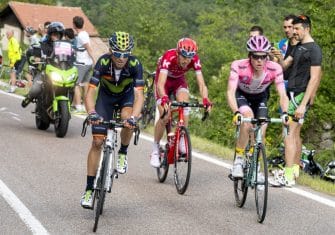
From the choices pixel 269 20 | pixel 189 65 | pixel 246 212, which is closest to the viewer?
pixel 246 212

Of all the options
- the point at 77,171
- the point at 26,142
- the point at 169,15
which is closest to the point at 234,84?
the point at 77,171

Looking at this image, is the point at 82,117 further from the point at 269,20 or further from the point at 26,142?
the point at 269,20

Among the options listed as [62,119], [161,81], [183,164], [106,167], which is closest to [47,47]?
[62,119]

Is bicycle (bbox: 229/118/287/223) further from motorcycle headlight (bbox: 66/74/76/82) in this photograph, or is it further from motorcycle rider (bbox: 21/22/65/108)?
motorcycle rider (bbox: 21/22/65/108)

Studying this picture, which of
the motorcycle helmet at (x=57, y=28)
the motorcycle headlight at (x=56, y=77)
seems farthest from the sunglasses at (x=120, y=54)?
the motorcycle helmet at (x=57, y=28)

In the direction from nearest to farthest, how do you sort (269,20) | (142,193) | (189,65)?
1. (142,193)
2. (189,65)
3. (269,20)

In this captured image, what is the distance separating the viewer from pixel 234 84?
27.9ft

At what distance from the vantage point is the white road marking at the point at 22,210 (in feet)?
23.2

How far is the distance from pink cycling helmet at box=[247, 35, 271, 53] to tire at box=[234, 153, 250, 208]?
1.24 meters

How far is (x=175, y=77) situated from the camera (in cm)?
991

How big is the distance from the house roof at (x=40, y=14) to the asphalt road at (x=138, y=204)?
241 ft

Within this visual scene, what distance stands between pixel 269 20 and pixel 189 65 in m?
73.5

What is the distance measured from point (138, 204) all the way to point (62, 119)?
16.2 feet

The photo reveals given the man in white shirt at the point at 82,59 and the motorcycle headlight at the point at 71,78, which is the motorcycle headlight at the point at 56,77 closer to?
the motorcycle headlight at the point at 71,78
